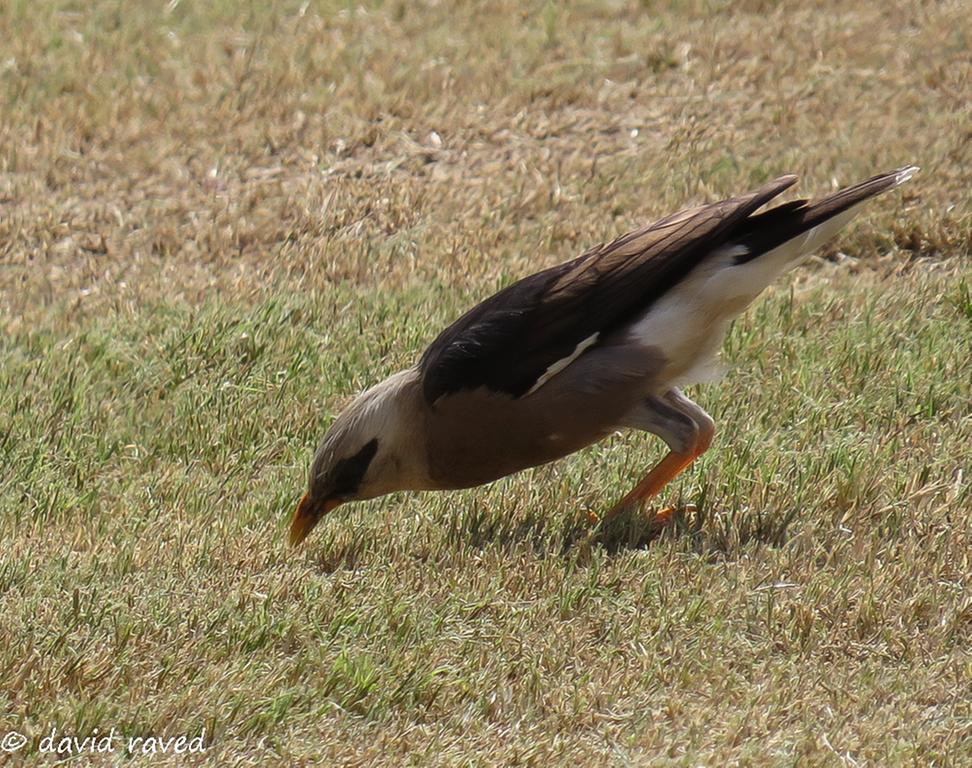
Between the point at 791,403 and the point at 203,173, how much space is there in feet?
14.4

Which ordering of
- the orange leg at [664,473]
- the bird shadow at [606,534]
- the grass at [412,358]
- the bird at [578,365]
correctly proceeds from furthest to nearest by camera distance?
the orange leg at [664,473]
the bird at [578,365]
the bird shadow at [606,534]
the grass at [412,358]

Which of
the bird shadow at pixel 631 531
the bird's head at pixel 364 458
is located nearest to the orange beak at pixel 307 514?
the bird's head at pixel 364 458

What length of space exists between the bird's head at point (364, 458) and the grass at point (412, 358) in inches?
5.6

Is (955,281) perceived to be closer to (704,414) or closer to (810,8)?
(704,414)

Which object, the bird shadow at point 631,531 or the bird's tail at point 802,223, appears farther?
the bird's tail at point 802,223

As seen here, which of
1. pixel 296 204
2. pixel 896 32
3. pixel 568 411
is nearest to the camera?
pixel 568 411

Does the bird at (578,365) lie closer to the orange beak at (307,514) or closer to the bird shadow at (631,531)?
the orange beak at (307,514)

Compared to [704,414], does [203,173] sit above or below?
above

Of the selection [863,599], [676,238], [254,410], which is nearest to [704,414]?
[676,238]

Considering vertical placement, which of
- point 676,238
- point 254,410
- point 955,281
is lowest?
point 955,281

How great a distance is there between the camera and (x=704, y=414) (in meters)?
6.50

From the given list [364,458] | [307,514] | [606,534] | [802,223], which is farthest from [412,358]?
[802,223]

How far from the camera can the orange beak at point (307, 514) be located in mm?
6218

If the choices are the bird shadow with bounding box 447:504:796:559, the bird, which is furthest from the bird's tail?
the bird shadow with bounding box 447:504:796:559
